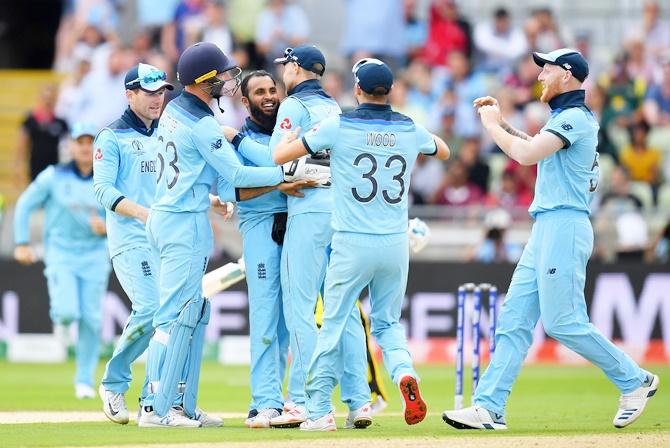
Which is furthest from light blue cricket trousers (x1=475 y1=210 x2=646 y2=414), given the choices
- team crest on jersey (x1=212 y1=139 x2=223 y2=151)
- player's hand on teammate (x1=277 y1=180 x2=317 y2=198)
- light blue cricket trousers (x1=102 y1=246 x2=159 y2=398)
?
light blue cricket trousers (x1=102 y1=246 x2=159 y2=398)

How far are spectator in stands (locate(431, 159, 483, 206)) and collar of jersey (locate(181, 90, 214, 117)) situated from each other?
34.6ft

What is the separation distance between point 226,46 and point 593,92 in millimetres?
5835

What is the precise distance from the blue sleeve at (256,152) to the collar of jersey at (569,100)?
2172 millimetres

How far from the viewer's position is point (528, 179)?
2084 centimetres

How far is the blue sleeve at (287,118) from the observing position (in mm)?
10492

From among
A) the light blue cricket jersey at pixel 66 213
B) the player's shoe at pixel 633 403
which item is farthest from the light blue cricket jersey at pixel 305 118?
the light blue cricket jersey at pixel 66 213

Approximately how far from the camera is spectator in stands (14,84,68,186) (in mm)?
21953

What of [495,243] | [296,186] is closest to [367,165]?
[296,186]

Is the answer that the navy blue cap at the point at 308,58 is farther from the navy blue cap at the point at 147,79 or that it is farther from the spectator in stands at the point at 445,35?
the spectator in stands at the point at 445,35

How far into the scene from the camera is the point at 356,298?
33.8ft

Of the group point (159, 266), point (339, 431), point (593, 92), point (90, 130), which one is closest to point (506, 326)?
point (339, 431)

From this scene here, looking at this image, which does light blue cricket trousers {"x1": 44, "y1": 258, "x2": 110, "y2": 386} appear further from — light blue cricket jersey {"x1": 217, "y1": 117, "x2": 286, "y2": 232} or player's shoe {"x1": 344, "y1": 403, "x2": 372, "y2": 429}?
player's shoe {"x1": 344, "y1": 403, "x2": 372, "y2": 429}

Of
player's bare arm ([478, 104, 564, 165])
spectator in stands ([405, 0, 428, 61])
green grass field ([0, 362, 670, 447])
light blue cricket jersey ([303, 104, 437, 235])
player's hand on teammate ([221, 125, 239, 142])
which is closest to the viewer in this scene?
green grass field ([0, 362, 670, 447])

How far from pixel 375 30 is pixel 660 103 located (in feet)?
15.4
